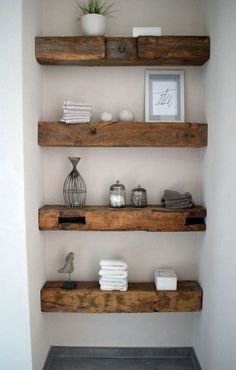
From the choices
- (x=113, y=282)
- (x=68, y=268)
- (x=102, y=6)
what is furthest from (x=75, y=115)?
(x=113, y=282)

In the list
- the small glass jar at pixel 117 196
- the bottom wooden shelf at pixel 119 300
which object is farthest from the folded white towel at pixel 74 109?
the bottom wooden shelf at pixel 119 300

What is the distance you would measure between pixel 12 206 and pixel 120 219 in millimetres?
666

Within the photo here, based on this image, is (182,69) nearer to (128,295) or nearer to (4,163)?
(4,163)

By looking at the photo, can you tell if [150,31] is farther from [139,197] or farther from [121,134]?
[139,197]

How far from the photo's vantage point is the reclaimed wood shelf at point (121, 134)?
2.01m

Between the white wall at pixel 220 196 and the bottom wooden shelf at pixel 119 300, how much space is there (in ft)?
0.43

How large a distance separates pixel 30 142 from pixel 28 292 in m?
0.86

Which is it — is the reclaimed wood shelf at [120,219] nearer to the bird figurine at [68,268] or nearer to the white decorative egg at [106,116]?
the bird figurine at [68,268]

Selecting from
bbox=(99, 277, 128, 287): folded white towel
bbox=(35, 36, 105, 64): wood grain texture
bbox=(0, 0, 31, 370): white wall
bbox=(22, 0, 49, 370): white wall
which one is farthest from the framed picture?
bbox=(99, 277, 128, 287): folded white towel

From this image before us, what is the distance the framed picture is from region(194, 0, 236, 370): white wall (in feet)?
0.63

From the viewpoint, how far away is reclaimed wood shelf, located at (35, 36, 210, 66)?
77.4 inches

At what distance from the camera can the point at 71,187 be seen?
213 cm

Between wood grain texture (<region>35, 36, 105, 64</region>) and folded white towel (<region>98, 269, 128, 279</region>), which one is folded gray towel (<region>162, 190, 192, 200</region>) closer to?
folded white towel (<region>98, 269, 128, 279</region>)

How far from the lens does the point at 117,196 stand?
2119 mm
